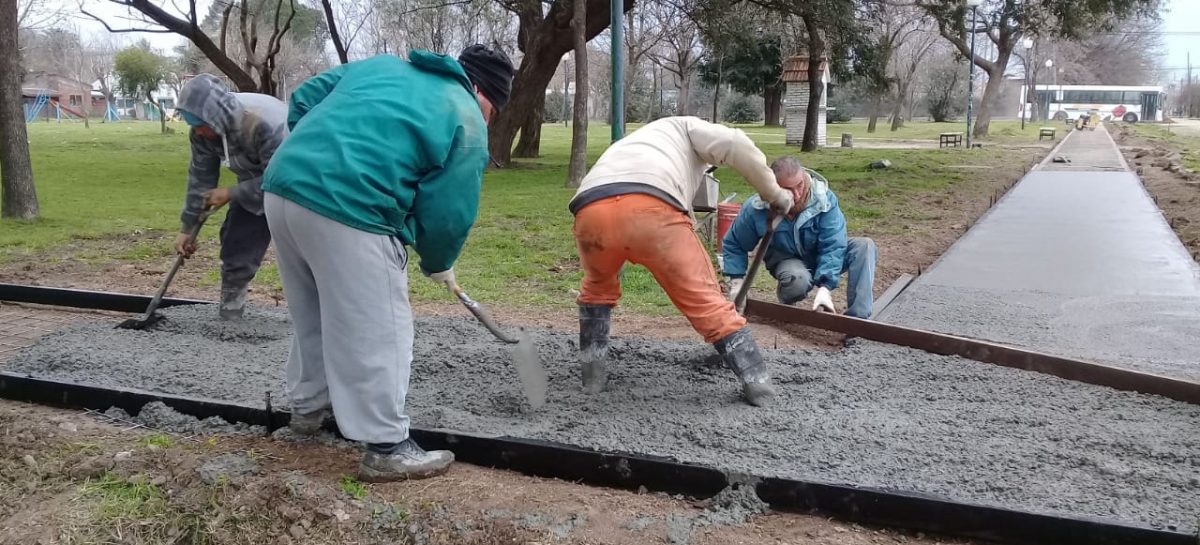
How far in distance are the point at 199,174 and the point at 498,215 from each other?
5337mm

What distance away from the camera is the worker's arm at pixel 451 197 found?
2754 millimetres

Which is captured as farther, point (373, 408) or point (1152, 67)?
point (1152, 67)

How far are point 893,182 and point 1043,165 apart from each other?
6.72 metres

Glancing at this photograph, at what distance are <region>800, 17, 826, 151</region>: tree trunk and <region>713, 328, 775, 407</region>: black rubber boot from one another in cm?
1213

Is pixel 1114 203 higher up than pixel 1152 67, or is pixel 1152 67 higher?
pixel 1152 67

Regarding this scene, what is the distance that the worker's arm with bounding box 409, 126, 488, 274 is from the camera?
2754 mm

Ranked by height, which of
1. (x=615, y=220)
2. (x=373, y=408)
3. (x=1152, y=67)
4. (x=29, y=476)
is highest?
(x=1152, y=67)

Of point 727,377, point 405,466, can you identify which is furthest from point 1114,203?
point 405,466

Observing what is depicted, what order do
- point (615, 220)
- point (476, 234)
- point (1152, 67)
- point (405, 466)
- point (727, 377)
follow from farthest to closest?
1. point (1152, 67)
2. point (476, 234)
3. point (727, 377)
4. point (615, 220)
5. point (405, 466)

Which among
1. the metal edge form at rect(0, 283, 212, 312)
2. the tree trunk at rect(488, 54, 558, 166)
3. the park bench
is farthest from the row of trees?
the metal edge form at rect(0, 283, 212, 312)

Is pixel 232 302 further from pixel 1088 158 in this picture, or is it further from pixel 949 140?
pixel 949 140

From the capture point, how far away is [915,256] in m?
7.79

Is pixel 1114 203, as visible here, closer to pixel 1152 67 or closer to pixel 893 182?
pixel 893 182

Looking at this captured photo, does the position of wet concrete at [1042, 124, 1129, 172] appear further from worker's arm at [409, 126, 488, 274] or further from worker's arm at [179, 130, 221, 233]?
worker's arm at [409, 126, 488, 274]
